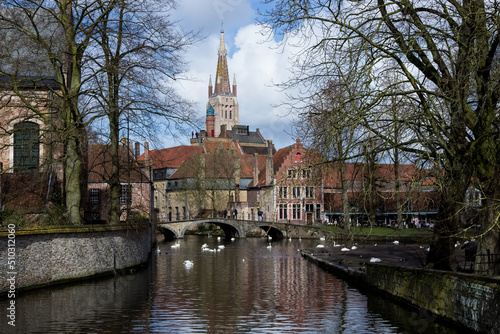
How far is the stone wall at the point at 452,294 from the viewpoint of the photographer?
381 inches

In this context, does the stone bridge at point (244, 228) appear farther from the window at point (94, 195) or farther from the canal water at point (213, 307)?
the canal water at point (213, 307)

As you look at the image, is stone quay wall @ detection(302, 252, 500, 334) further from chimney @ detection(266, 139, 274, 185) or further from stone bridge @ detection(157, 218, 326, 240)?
chimney @ detection(266, 139, 274, 185)

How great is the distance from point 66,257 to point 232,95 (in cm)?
13722

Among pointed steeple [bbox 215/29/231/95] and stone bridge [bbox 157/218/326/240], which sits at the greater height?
pointed steeple [bbox 215/29/231/95]

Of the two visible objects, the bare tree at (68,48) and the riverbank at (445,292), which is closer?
the riverbank at (445,292)

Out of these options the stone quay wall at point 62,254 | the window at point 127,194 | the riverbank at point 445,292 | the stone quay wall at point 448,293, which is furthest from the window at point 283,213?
the stone quay wall at point 448,293

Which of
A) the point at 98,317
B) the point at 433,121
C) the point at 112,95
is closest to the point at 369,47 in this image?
the point at 433,121

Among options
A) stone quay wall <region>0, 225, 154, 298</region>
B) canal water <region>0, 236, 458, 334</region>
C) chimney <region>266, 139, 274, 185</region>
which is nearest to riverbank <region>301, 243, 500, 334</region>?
canal water <region>0, 236, 458, 334</region>

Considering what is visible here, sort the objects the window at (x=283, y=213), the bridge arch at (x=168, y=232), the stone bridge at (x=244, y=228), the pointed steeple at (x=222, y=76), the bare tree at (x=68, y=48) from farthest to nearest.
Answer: the pointed steeple at (x=222, y=76), the window at (x=283, y=213), the bridge arch at (x=168, y=232), the stone bridge at (x=244, y=228), the bare tree at (x=68, y=48)

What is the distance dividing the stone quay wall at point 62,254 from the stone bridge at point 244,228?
2959 cm

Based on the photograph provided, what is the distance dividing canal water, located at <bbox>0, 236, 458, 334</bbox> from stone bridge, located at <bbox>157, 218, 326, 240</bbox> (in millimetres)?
29828

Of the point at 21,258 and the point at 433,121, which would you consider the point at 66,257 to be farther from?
the point at 433,121

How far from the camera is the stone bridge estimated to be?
172 ft

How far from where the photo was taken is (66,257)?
18312 millimetres
